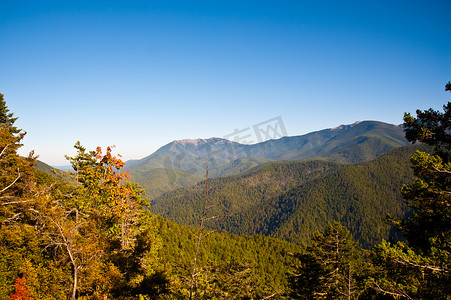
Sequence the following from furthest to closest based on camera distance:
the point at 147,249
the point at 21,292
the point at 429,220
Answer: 1. the point at 147,249
2. the point at 21,292
3. the point at 429,220

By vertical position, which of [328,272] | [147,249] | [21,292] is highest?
[21,292]

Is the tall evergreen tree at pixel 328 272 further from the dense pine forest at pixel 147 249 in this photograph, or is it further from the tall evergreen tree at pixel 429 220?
the tall evergreen tree at pixel 429 220

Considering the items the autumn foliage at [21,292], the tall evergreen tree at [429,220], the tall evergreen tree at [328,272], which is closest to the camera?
the tall evergreen tree at [429,220]

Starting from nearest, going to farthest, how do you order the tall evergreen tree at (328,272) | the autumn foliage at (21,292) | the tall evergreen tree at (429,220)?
the tall evergreen tree at (429,220)
the autumn foliage at (21,292)
the tall evergreen tree at (328,272)

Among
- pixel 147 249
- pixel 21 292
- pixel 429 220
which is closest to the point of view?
pixel 429 220

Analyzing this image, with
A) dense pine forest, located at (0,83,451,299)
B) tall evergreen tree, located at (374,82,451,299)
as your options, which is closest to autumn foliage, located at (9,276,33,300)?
dense pine forest, located at (0,83,451,299)

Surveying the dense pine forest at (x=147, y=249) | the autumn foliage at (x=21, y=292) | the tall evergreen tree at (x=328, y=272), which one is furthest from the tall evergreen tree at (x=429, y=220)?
the autumn foliage at (x=21, y=292)

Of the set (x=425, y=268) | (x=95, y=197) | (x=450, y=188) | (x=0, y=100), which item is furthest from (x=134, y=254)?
(x=0, y=100)

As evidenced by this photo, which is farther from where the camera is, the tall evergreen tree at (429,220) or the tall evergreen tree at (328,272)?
the tall evergreen tree at (328,272)

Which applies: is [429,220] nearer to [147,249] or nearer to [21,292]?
[147,249]

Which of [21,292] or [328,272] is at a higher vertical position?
[21,292]

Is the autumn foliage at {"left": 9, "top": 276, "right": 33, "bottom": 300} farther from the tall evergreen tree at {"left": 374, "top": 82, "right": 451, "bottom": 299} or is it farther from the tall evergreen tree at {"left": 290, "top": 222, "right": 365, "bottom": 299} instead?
the tall evergreen tree at {"left": 290, "top": 222, "right": 365, "bottom": 299}

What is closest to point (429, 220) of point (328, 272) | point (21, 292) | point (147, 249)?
point (328, 272)

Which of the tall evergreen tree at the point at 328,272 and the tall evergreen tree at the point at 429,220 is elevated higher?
the tall evergreen tree at the point at 429,220
